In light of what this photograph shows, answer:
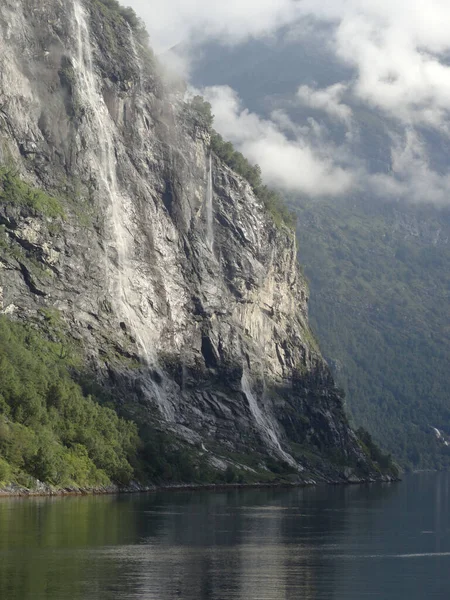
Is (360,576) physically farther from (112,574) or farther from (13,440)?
(13,440)

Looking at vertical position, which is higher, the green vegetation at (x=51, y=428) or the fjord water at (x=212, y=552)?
the green vegetation at (x=51, y=428)

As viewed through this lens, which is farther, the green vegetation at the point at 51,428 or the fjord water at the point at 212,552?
the green vegetation at the point at 51,428

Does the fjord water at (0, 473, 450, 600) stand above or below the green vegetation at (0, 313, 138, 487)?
below

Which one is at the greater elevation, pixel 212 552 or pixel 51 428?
pixel 51 428

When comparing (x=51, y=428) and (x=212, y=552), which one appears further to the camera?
(x=51, y=428)
